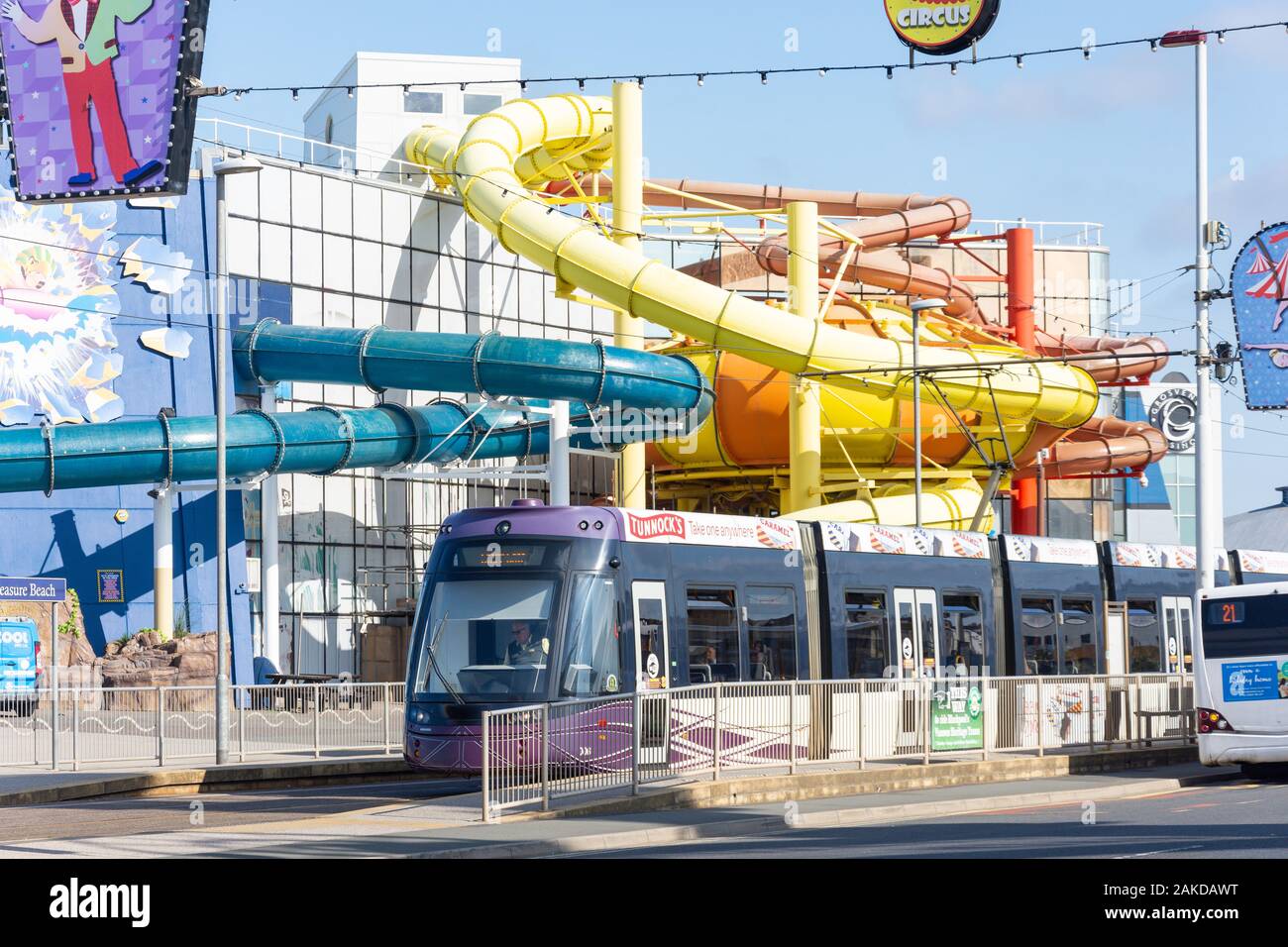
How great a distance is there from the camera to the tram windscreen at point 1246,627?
2411cm

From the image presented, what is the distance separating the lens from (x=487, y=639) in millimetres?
21453

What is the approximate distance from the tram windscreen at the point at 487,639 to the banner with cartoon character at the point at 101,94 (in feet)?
20.0

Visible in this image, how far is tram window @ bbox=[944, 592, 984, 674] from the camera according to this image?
27.5 m

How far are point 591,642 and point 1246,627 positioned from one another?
9.27m

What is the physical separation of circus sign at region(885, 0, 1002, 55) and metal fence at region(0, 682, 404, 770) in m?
13.3

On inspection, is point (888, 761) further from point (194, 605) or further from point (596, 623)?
point (194, 605)

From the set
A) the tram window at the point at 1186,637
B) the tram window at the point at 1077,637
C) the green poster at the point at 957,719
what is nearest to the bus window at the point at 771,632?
the green poster at the point at 957,719

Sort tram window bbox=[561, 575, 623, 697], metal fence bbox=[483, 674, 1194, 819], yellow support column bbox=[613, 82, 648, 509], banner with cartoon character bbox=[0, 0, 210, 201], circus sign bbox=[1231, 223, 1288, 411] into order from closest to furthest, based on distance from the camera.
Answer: metal fence bbox=[483, 674, 1194, 819] → tram window bbox=[561, 575, 623, 697] → banner with cartoon character bbox=[0, 0, 210, 201] → circus sign bbox=[1231, 223, 1288, 411] → yellow support column bbox=[613, 82, 648, 509]

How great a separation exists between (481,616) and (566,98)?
97.2 ft

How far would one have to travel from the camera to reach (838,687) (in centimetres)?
2323

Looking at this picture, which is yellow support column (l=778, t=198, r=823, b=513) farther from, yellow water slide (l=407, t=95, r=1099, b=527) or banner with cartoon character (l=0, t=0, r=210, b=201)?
banner with cartoon character (l=0, t=0, r=210, b=201)

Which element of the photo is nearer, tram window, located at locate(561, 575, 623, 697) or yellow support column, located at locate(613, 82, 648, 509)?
tram window, located at locate(561, 575, 623, 697)

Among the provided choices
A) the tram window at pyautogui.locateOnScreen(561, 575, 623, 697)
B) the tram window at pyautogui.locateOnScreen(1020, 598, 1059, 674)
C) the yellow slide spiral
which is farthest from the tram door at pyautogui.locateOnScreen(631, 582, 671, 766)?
the yellow slide spiral
